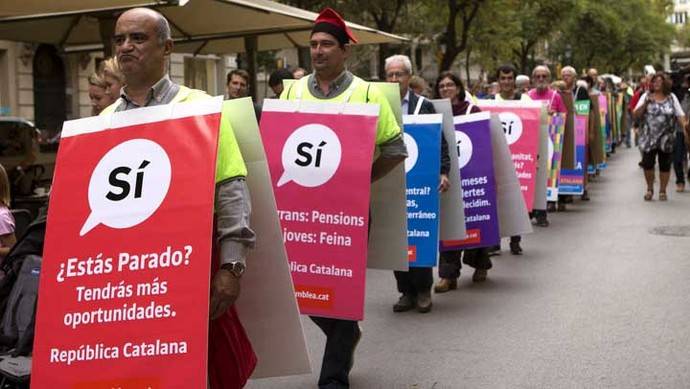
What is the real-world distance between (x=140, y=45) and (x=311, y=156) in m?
2.03

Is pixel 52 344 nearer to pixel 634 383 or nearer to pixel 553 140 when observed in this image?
pixel 634 383

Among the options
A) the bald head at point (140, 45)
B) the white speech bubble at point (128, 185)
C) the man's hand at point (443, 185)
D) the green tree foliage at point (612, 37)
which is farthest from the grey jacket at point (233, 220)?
the green tree foliage at point (612, 37)

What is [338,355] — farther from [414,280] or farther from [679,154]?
[679,154]

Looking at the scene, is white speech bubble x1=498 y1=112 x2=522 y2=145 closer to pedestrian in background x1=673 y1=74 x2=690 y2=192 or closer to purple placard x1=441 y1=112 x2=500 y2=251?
purple placard x1=441 y1=112 x2=500 y2=251

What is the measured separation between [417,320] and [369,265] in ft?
5.77

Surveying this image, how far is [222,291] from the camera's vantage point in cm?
363

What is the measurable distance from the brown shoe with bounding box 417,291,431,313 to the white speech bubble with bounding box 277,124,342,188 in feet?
9.17

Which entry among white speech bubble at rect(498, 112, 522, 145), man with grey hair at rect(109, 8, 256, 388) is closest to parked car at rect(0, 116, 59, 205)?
white speech bubble at rect(498, 112, 522, 145)

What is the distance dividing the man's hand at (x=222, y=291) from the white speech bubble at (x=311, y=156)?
2062 millimetres

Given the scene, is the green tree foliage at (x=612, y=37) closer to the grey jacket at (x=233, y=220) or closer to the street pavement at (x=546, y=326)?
the street pavement at (x=546, y=326)

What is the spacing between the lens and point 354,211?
569 centimetres

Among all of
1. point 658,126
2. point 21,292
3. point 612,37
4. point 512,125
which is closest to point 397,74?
point 21,292

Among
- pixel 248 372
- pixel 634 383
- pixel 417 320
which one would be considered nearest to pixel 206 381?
pixel 248 372

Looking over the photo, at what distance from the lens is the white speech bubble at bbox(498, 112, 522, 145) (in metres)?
11.5
